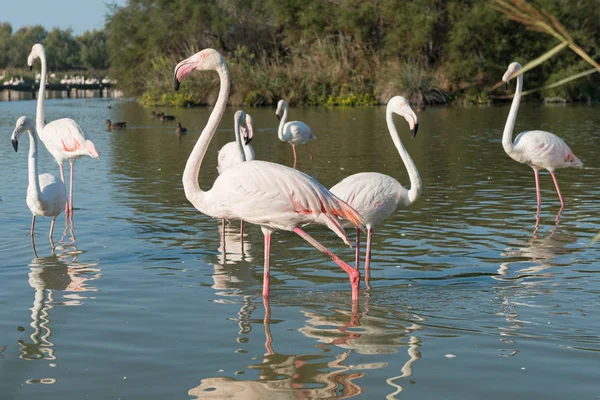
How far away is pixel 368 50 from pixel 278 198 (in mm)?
32186

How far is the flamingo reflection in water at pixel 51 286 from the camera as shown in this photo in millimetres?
4785

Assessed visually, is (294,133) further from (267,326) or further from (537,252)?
(267,326)

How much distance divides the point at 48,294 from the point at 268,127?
54.7 ft

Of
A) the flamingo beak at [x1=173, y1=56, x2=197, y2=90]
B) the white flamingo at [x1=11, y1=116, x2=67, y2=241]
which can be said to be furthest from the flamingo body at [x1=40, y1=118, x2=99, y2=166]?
the flamingo beak at [x1=173, y1=56, x2=197, y2=90]

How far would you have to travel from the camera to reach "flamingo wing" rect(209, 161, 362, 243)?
533 cm

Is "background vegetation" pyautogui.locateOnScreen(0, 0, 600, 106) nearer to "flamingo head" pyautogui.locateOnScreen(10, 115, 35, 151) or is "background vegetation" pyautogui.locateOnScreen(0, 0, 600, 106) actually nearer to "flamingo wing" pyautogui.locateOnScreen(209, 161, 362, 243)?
"flamingo head" pyautogui.locateOnScreen(10, 115, 35, 151)

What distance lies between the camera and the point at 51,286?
20.5ft

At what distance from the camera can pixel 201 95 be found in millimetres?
35125

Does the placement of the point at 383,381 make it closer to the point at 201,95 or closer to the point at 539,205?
the point at 539,205

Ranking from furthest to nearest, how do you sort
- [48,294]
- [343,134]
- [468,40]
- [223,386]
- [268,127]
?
[468,40], [268,127], [343,134], [48,294], [223,386]

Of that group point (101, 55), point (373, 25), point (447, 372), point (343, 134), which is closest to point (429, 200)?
point (447, 372)

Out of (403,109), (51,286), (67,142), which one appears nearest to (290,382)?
(51,286)

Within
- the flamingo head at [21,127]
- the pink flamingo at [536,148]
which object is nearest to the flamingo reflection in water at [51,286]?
the flamingo head at [21,127]

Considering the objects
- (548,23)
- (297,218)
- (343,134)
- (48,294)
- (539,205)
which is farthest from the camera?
(343,134)
